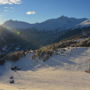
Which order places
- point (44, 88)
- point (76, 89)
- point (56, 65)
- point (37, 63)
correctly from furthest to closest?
point (37, 63), point (56, 65), point (44, 88), point (76, 89)

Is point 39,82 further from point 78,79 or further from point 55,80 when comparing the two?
point 78,79

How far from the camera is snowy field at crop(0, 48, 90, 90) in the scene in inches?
722

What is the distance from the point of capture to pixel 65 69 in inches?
939

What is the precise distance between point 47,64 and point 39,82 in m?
7.04

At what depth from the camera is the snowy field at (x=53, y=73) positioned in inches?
722

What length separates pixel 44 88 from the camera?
1750 cm

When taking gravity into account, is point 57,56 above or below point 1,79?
above

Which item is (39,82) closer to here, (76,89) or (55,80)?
(55,80)

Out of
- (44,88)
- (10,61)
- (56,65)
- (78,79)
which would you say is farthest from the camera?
(10,61)

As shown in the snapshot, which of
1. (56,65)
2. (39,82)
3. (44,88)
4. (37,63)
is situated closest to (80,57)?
(56,65)

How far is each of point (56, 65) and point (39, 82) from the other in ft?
20.1

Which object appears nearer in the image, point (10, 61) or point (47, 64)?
point (47, 64)

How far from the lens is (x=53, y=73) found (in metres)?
23.0

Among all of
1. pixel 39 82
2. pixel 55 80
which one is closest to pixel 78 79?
pixel 55 80
